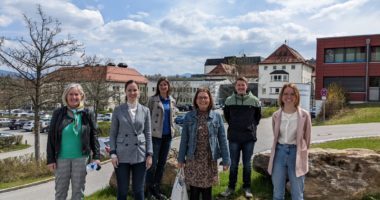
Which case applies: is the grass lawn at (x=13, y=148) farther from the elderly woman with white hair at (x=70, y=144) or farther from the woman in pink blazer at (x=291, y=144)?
the woman in pink blazer at (x=291, y=144)

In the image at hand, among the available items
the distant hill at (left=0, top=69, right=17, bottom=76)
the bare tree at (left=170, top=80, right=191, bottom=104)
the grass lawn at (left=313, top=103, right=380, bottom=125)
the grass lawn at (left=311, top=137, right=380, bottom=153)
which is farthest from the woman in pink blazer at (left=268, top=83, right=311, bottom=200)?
the bare tree at (left=170, top=80, right=191, bottom=104)

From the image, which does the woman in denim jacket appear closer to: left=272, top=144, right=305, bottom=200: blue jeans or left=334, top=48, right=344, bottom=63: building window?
left=272, top=144, right=305, bottom=200: blue jeans

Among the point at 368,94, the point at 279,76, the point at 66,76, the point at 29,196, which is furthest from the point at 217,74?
the point at 29,196

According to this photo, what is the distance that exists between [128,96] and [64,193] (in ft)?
5.07

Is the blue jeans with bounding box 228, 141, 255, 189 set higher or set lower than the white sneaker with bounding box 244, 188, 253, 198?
higher

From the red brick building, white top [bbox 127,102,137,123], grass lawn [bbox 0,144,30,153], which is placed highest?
the red brick building

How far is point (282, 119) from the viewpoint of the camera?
5.11 metres

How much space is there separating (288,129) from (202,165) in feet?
4.17

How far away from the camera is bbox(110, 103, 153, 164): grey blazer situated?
16.7ft

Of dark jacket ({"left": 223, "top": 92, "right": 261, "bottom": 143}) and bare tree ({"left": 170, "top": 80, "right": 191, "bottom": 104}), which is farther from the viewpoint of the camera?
bare tree ({"left": 170, "top": 80, "right": 191, "bottom": 104})

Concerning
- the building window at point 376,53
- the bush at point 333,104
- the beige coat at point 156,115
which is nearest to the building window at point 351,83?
the building window at point 376,53

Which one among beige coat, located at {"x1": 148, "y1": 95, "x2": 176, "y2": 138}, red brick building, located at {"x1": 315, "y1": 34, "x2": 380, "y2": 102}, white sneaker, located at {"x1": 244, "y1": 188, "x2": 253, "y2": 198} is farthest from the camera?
red brick building, located at {"x1": 315, "y1": 34, "x2": 380, "y2": 102}

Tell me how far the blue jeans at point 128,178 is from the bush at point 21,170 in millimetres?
9573

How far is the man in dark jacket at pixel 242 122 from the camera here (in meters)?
6.16
